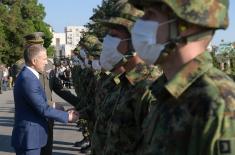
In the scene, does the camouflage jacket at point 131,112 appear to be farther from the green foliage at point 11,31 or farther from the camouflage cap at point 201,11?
the green foliage at point 11,31

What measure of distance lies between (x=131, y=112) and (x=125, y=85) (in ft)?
1.30

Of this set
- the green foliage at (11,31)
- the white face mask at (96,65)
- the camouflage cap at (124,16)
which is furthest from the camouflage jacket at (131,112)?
the green foliage at (11,31)

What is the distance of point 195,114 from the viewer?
2.40 metres

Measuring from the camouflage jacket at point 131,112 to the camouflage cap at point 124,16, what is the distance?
0.36m

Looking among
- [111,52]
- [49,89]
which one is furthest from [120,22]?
[49,89]

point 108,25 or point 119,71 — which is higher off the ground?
point 108,25

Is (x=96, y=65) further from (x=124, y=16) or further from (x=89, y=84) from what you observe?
(x=124, y=16)

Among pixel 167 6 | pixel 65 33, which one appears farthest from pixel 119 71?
pixel 65 33

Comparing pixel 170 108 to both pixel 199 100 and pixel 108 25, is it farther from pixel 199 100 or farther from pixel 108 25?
pixel 108 25

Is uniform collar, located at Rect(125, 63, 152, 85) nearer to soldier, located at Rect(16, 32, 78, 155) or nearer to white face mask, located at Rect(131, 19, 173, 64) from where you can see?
white face mask, located at Rect(131, 19, 173, 64)

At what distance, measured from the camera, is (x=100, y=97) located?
5.90m

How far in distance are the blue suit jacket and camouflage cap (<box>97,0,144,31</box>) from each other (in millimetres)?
1611

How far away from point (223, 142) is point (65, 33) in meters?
152

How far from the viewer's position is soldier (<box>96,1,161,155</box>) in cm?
379
